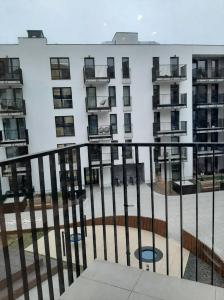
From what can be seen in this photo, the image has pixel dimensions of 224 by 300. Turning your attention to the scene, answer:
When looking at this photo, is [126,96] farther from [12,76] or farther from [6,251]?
[6,251]

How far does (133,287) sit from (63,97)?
11241mm

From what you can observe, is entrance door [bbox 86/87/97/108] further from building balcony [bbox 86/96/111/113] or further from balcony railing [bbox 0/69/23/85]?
balcony railing [bbox 0/69/23/85]

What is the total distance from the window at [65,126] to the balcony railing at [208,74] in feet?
24.6

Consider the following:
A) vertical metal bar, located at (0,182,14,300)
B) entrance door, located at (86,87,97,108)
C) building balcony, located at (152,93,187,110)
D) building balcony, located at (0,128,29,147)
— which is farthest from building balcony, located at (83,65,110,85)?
vertical metal bar, located at (0,182,14,300)

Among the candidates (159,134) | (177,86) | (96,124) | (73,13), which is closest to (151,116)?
(159,134)

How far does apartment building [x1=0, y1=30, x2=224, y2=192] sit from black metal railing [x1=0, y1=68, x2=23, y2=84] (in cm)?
4

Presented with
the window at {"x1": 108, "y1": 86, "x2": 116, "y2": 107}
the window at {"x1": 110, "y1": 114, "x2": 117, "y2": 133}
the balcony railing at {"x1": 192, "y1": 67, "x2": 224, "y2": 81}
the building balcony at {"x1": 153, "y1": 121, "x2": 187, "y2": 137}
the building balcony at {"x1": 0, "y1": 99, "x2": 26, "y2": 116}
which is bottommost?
the building balcony at {"x1": 153, "y1": 121, "x2": 187, "y2": 137}

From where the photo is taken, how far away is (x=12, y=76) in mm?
11023

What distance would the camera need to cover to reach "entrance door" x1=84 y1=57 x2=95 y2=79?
37.7 feet

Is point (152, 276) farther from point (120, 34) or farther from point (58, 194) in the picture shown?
point (120, 34)

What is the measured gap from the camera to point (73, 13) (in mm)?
5617

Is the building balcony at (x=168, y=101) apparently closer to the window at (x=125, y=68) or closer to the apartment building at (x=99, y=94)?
the apartment building at (x=99, y=94)

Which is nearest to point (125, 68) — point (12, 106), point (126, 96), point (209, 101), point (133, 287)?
point (126, 96)

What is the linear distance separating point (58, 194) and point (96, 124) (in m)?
11.0
